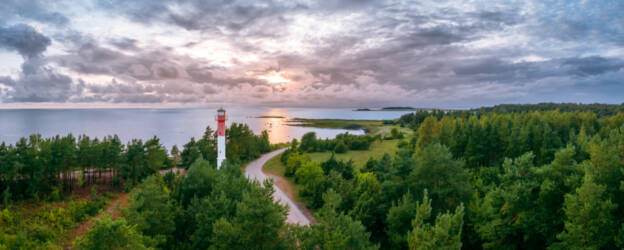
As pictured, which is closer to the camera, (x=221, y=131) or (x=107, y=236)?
(x=107, y=236)

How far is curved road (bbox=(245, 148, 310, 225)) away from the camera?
26.2m

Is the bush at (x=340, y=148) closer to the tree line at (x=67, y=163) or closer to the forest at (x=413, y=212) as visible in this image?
the tree line at (x=67, y=163)

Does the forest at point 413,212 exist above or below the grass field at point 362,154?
above

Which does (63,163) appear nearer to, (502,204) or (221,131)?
(221,131)

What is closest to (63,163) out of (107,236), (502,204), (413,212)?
(107,236)

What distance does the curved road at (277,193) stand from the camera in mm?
26172

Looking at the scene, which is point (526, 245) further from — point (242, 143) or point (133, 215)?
point (242, 143)

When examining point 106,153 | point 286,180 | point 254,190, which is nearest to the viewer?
point 254,190

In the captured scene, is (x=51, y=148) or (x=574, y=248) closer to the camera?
(x=574, y=248)

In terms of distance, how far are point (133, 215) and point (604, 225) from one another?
22.9 m

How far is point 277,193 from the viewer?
34.3 metres

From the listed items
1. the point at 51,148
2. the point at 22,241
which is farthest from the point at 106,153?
the point at 22,241

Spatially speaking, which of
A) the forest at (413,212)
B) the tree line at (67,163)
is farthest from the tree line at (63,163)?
the forest at (413,212)

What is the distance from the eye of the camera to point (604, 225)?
13461 millimetres
